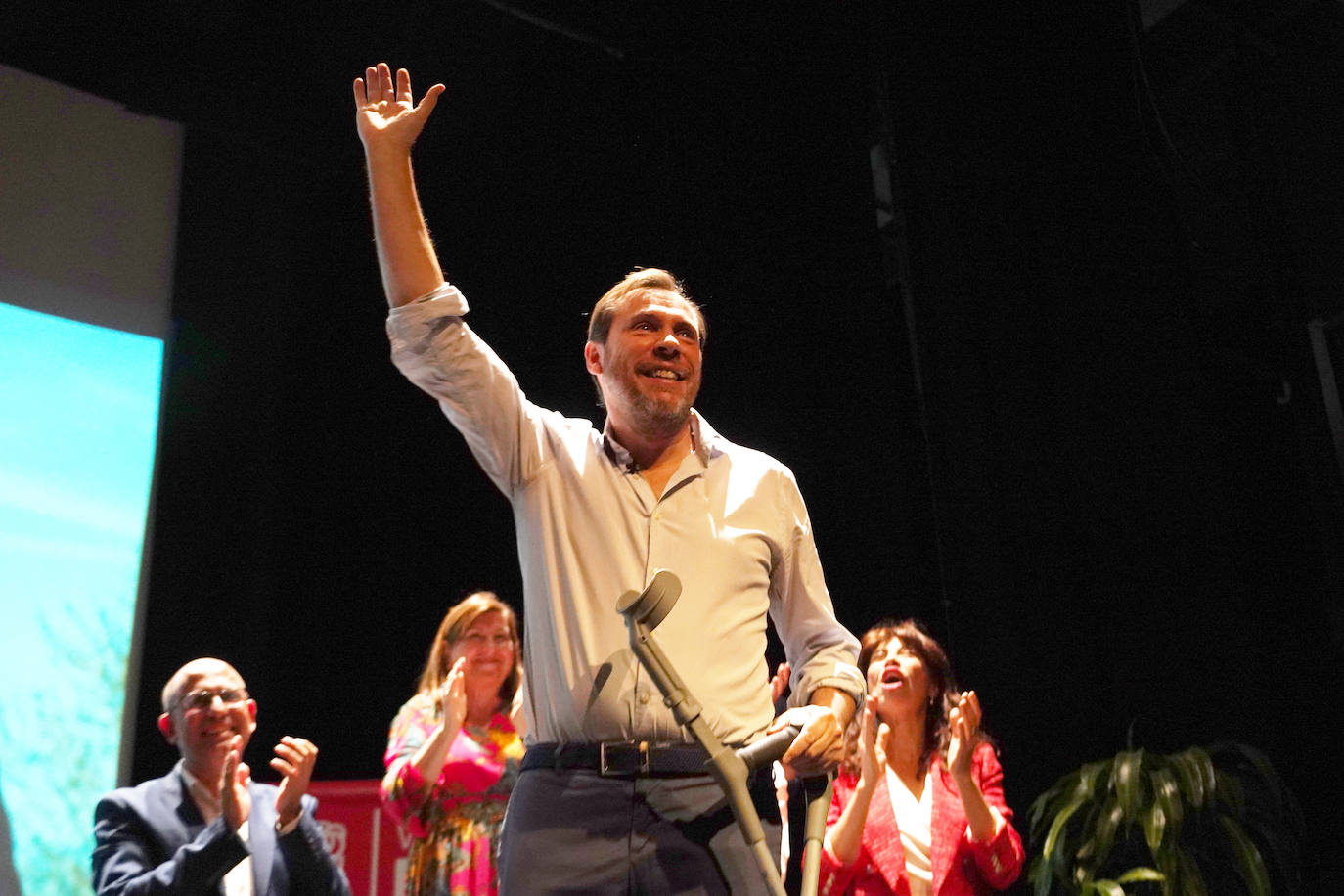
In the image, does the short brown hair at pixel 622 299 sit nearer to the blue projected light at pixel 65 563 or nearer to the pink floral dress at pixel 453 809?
the pink floral dress at pixel 453 809

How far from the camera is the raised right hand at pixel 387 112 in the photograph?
4.56 feet

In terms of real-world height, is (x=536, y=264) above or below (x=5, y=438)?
above

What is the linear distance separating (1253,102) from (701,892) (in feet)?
12.2

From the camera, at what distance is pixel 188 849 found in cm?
230

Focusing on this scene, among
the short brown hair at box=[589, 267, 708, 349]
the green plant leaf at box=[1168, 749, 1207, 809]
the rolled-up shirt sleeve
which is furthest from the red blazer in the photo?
the short brown hair at box=[589, 267, 708, 349]

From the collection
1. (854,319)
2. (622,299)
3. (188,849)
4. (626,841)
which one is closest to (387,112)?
(622,299)

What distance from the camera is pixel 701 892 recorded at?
1276 millimetres

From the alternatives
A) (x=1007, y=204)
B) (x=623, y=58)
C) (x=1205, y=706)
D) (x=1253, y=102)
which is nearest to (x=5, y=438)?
(x=623, y=58)

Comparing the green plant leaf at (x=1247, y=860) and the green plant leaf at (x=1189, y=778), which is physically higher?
the green plant leaf at (x=1189, y=778)

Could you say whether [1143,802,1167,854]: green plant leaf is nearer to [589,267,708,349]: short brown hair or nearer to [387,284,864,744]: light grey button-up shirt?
[387,284,864,744]: light grey button-up shirt

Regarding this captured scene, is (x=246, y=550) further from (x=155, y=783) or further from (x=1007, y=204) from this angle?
(x=1007, y=204)

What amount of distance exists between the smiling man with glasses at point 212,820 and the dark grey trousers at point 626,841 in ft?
4.05

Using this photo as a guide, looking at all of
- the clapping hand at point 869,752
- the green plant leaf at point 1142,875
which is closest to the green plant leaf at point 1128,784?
the green plant leaf at point 1142,875

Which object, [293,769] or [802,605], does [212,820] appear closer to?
[293,769]
